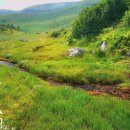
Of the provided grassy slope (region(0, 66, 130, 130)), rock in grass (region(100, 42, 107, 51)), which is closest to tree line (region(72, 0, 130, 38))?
rock in grass (region(100, 42, 107, 51))

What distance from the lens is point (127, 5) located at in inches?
2928

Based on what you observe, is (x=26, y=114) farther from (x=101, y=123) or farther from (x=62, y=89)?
(x=62, y=89)

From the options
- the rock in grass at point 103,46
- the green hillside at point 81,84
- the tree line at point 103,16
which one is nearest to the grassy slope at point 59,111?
the green hillside at point 81,84

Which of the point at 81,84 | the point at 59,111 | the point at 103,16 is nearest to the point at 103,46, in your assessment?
the point at 103,16

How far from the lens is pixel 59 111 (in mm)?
19469

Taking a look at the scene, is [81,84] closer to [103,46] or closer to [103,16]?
[103,46]

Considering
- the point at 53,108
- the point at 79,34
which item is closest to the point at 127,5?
the point at 79,34

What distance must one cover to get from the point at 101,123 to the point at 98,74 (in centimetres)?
2105

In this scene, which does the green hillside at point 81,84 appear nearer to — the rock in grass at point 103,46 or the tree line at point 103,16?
the tree line at point 103,16

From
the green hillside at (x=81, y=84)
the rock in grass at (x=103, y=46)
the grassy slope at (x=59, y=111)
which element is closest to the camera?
the grassy slope at (x=59, y=111)

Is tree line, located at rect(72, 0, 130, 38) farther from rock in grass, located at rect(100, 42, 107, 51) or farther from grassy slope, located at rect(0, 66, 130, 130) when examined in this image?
grassy slope, located at rect(0, 66, 130, 130)

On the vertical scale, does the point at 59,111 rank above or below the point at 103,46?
above

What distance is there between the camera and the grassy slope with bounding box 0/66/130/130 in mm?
17688

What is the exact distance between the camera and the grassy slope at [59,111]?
1769cm
